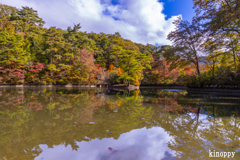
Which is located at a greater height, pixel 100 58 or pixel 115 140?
pixel 100 58

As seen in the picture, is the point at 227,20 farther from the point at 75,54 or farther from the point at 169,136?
→ the point at 75,54

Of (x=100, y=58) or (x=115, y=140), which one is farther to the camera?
(x=100, y=58)

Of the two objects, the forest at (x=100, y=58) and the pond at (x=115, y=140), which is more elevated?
the forest at (x=100, y=58)

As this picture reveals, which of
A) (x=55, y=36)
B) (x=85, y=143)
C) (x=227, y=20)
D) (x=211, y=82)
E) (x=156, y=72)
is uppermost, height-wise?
(x=55, y=36)

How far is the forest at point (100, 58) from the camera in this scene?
10.3 meters

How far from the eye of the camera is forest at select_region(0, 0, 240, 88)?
33.9 feet

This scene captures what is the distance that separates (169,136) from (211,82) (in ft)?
34.6

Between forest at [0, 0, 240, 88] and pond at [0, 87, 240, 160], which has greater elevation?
forest at [0, 0, 240, 88]

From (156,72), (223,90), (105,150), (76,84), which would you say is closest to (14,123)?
(105,150)

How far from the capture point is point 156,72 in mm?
21797

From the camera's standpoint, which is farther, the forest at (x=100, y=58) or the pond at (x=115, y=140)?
the forest at (x=100, y=58)

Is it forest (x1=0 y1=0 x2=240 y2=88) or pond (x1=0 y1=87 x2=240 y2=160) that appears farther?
forest (x1=0 y1=0 x2=240 y2=88)

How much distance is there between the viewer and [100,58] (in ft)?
79.2

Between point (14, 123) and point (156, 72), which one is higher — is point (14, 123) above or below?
below
